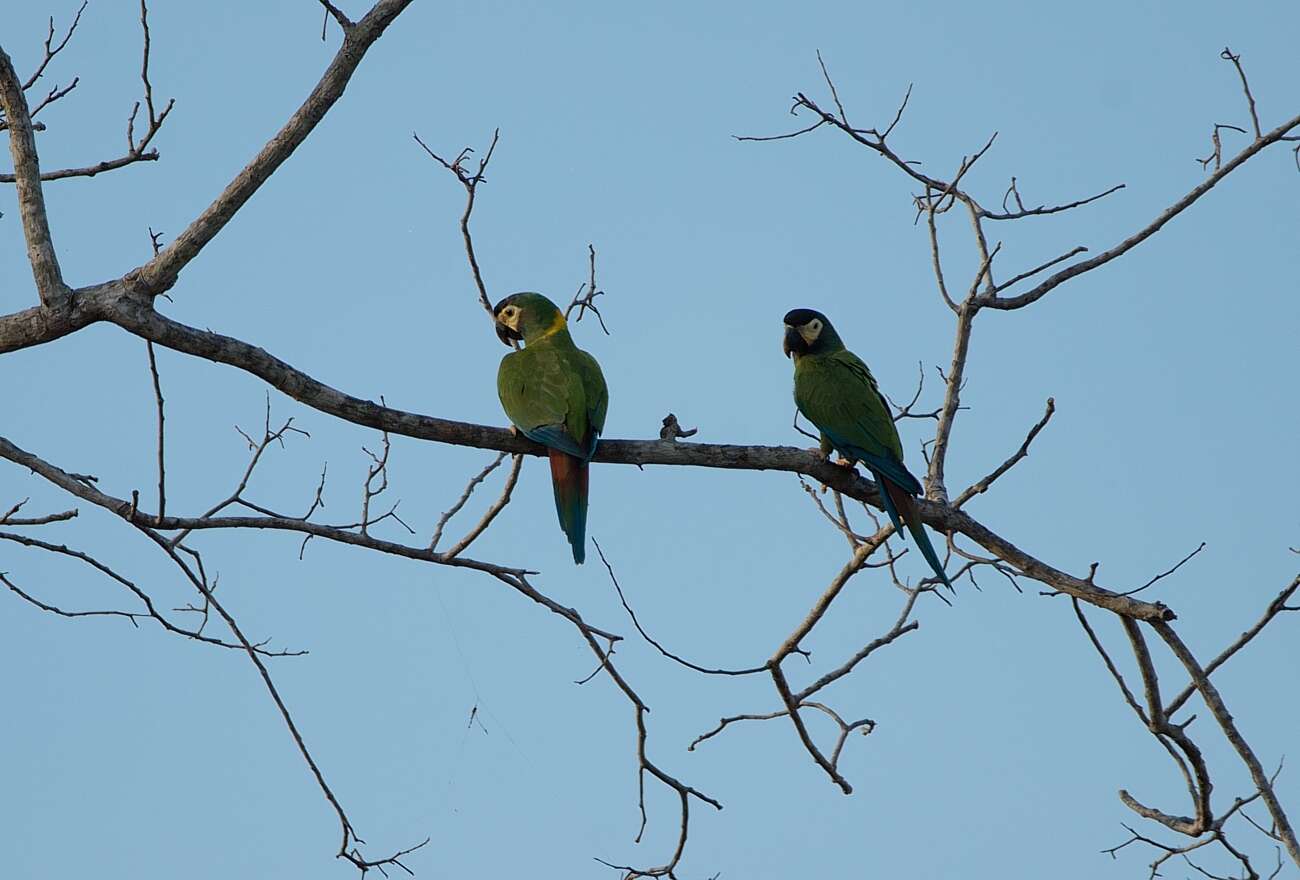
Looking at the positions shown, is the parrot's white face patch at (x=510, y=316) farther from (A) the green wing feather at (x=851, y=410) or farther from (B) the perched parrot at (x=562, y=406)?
(A) the green wing feather at (x=851, y=410)

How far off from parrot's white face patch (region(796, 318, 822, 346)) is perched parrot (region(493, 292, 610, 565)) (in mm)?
1254

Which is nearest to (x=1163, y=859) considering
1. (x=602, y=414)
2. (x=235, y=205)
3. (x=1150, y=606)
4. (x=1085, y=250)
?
(x=1150, y=606)

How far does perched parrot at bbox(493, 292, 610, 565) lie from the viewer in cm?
518

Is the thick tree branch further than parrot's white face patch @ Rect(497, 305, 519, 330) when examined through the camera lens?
No

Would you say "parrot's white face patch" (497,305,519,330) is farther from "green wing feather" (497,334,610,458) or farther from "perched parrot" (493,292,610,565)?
"green wing feather" (497,334,610,458)

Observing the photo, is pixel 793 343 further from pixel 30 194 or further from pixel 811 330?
pixel 30 194

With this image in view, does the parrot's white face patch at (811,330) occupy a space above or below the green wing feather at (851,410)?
above

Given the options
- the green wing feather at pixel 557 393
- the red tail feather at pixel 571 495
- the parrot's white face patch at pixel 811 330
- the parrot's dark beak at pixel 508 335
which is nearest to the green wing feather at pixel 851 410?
the parrot's white face patch at pixel 811 330

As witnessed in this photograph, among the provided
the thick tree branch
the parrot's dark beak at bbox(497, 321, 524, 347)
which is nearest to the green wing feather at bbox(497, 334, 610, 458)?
the parrot's dark beak at bbox(497, 321, 524, 347)

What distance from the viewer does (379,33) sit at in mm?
4141

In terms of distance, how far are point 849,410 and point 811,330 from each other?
1.13 metres

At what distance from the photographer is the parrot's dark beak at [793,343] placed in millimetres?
6734

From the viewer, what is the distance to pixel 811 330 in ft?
22.4

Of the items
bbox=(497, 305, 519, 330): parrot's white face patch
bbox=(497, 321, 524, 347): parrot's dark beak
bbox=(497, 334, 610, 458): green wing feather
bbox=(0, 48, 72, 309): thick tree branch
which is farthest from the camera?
bbox=(497, 305, 519, 330): parrot's white face patch
